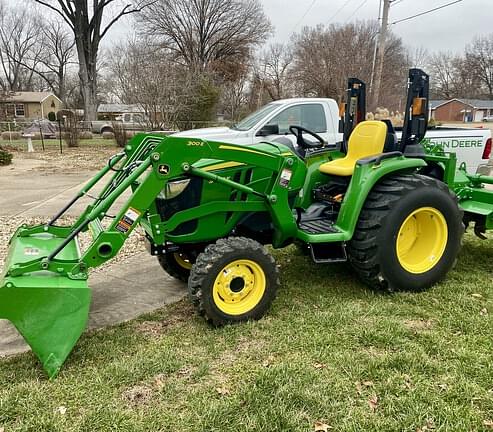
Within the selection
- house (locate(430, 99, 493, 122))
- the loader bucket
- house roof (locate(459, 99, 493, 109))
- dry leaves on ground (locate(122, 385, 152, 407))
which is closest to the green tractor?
the loader bucket

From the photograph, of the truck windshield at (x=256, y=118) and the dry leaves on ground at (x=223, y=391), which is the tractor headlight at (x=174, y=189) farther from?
the truck windshield at (x=256, y=118)

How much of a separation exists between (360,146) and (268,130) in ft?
13.9

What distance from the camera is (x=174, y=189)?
3771 mm

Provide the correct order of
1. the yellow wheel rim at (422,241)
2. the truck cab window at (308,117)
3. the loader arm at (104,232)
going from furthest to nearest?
the truck cab window at (308,117)
the yellow wheel rim at (422,241)
the loader arm at (104,232)

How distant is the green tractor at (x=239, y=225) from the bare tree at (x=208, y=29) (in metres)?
34.3

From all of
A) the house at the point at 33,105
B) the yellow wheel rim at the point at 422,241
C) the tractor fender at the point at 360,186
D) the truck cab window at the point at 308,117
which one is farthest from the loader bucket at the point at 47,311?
the house at the point at 33,105

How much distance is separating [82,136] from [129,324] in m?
26.1

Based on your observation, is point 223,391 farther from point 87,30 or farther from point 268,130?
point 87,30

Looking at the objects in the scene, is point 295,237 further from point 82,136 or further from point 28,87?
point 28,87

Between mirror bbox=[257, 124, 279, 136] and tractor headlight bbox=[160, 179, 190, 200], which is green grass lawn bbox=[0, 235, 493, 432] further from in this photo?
mirror bbox=[257, 124, 279, 136]

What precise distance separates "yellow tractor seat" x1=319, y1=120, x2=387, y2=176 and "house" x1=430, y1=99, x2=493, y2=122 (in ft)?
262

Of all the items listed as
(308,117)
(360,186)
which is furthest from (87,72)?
(360,186)

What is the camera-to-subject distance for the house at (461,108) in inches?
3063

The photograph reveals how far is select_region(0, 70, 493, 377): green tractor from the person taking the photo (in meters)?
3.03
